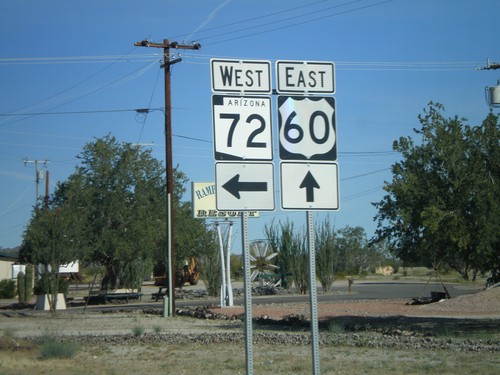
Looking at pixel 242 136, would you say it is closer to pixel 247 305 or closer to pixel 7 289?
pixel 247 305

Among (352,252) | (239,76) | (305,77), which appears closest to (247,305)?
(239,76)

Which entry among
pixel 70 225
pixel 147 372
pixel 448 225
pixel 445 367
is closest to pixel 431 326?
pixel 448 225

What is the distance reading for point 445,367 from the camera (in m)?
14.1

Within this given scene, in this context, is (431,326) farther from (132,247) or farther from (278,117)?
(132,247)

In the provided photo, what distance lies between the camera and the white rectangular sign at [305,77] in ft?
26.4

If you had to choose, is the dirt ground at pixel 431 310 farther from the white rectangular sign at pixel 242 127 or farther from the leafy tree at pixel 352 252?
the leafy tree at pixel 352 252

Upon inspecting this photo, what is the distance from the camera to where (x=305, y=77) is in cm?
811

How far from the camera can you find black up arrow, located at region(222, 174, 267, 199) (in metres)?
7.69

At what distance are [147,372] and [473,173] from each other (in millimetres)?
13001

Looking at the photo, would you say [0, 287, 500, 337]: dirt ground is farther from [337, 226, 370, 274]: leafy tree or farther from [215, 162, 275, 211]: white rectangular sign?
[337, 226, 370, 274]: leafy tree

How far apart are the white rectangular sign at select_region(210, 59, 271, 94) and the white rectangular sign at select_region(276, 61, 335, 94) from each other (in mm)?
192

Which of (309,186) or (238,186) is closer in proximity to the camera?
(238,186)

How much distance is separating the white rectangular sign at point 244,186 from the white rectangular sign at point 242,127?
0.35 ft

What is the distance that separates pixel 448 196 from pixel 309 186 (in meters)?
16.3
